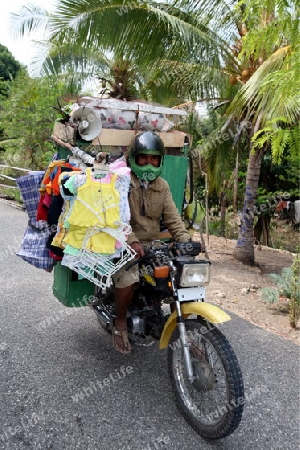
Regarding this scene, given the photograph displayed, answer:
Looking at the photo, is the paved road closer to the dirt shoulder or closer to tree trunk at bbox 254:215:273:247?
the dirt shoulder

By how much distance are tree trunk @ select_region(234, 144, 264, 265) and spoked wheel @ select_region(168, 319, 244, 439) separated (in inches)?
250

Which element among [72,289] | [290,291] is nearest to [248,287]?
[290,291]

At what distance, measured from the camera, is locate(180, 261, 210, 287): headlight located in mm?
2672

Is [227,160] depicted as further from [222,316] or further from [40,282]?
[222,316]

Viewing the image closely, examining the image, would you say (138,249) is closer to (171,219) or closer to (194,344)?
(171,219)

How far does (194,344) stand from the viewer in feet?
8.91

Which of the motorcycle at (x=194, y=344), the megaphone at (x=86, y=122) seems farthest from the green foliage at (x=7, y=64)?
the motorcycle at (x=194, y=344)

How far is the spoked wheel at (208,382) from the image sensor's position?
2391 mm

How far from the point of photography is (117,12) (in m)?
6.41

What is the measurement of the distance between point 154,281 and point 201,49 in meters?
5.76

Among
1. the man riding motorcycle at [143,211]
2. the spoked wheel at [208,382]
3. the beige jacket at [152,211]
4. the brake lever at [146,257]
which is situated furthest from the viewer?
the beige jacket at [152,211]

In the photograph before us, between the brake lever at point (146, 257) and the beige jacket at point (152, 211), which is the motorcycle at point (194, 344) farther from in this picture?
the beige jacket at point (152, 211)

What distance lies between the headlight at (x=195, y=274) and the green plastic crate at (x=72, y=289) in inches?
43.9

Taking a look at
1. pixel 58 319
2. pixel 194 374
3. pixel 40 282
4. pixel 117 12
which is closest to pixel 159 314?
pixel 194 374
